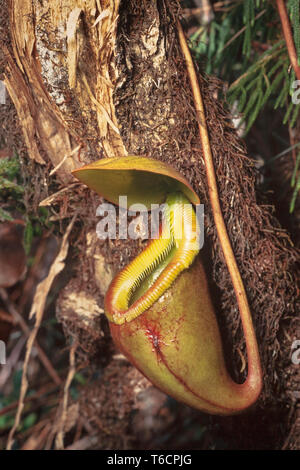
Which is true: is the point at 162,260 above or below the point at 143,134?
below

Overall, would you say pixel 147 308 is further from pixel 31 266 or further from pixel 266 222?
pixel 31 266

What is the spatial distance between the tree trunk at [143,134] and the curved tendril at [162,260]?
9 cm

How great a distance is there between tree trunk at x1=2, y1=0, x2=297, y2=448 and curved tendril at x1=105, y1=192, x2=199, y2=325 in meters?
0.09

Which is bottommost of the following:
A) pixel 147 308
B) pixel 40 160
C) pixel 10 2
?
pixel 147 308

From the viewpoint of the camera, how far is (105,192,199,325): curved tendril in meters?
0.96

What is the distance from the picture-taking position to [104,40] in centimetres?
93

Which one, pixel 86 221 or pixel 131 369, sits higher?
pixel 86 221

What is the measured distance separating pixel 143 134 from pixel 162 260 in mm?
338

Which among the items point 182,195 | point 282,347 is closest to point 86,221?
point 182,195

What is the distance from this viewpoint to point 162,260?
1.08 metres

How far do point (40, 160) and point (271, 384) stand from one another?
0.96 metres

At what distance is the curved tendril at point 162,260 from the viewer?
0.96 m

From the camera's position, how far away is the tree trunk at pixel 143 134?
3.11ft

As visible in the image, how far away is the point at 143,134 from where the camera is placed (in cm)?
105
